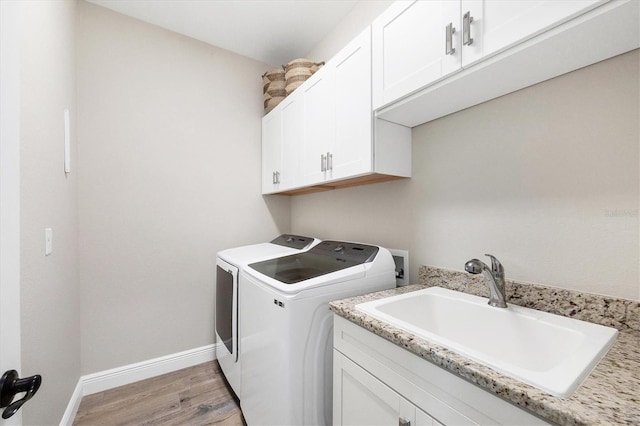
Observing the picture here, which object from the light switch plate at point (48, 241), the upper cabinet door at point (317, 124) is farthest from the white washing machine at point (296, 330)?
the light switch plate at point (48, 241)

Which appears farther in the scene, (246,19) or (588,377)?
(246,19)

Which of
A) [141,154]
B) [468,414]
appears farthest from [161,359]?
[468,414]

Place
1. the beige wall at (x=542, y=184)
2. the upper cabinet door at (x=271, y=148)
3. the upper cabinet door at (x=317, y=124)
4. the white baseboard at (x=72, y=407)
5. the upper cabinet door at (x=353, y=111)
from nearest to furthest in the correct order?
the beige wall at (x=542, y=184), the upper cabinet door at (x=353, y=111), the white baseboard at (x=72, y=407), the upper cabinet door at (x=317, y=124), the upper cabinet door at (x=271, y=148)

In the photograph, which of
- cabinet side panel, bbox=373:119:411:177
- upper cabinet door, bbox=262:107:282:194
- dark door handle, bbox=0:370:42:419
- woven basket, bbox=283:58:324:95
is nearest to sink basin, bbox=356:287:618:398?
cabinet side panel, bbox=373:119:411:177

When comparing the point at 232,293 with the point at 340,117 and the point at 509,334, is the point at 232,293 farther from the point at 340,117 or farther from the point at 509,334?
the point at 509,334

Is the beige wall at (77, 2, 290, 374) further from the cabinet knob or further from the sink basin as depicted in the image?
the cabinet knob

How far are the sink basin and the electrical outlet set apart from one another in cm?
23

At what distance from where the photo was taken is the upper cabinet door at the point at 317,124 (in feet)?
5.49

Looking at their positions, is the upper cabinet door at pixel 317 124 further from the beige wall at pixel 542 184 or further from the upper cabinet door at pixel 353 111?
the beige wall at pixel 542 184

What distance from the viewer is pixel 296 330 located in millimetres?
1191

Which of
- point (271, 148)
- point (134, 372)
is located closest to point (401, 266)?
point (271, 148)

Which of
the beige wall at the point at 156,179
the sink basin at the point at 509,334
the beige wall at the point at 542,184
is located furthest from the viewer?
the beige wall at the point at 156,179

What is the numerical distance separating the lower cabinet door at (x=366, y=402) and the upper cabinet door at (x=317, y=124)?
1077 millimetres

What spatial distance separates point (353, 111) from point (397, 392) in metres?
1.27
